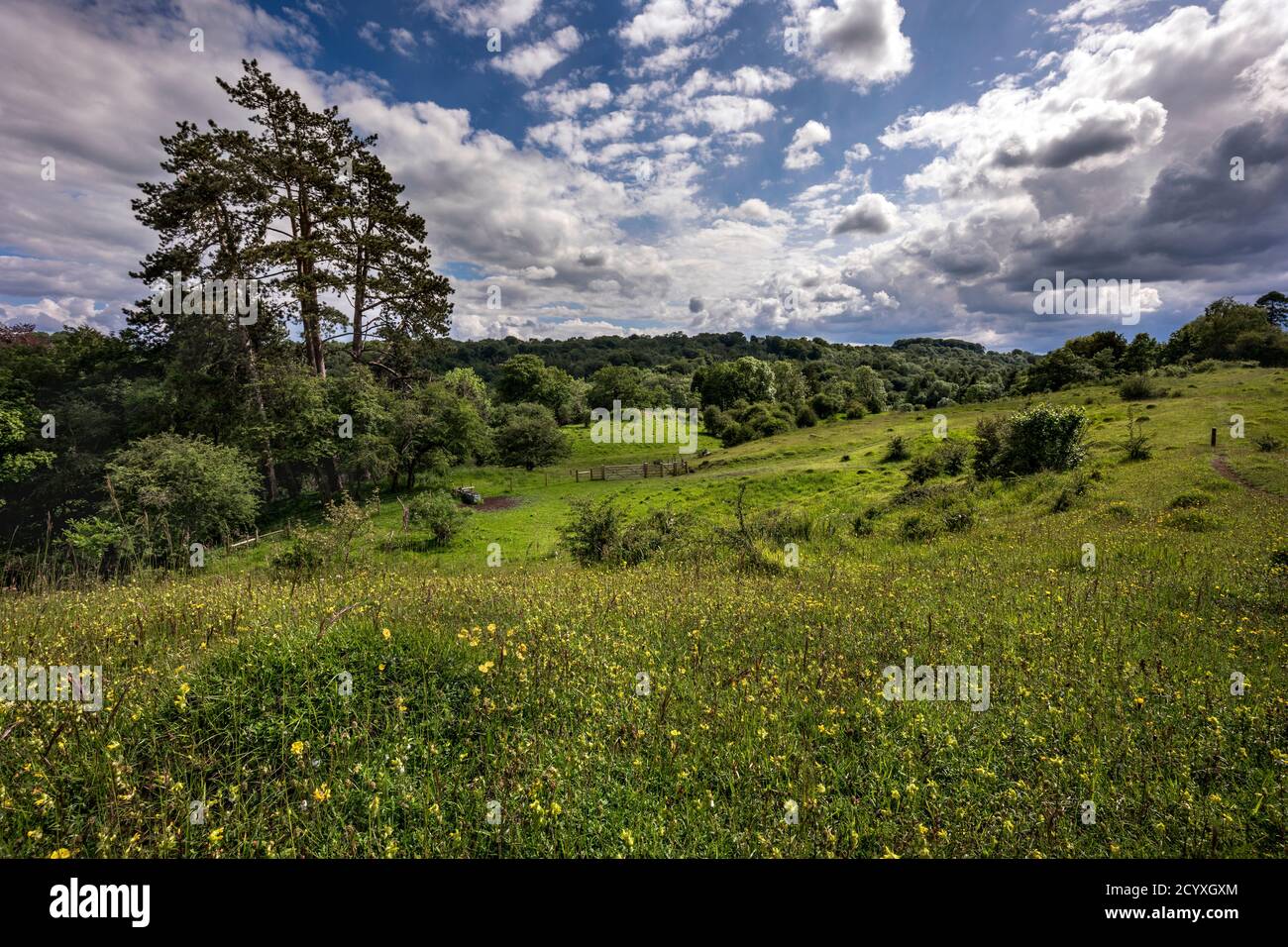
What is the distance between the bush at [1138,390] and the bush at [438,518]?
61552mm

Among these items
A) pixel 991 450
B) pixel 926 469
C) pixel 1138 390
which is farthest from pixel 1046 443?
pixel 1138 390

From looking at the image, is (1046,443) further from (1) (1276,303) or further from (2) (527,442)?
(1) (1276,303)

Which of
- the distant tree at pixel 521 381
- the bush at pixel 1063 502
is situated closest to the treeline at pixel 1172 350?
the bush at pixel 1063 502

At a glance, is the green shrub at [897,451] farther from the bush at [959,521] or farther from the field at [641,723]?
the field at [641,723]

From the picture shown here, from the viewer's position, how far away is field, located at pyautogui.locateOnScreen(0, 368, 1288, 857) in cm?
319

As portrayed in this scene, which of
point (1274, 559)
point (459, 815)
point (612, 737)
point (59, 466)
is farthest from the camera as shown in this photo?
point (59, 466)

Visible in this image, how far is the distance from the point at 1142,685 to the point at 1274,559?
8.54 m

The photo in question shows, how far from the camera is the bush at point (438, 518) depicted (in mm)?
28219

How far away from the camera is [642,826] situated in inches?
131

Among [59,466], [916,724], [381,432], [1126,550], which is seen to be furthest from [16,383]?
[1126,550]

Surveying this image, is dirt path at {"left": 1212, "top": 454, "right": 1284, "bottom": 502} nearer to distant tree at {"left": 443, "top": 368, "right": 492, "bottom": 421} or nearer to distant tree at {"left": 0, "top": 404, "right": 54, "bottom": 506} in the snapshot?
distant tree at {"left": 443, "top": 368, "right": 492, "bottom": 421}

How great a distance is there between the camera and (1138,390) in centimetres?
4872

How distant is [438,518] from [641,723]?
1045 inches
